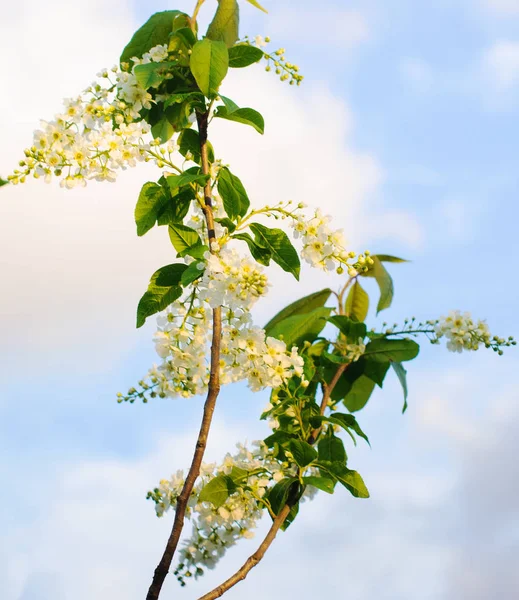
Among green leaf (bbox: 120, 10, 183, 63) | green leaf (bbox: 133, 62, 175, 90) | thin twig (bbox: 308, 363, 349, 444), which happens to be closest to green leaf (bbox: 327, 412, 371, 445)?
thin twig (bbox: 308, 363, 349, 444)

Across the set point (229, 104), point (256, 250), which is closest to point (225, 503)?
point (256, 250)

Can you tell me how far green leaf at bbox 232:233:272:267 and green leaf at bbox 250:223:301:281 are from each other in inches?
0.7

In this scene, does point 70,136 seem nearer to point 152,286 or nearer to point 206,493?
point 152,286

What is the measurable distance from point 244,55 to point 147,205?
683 mm

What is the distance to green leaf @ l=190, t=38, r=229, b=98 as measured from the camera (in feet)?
7.89

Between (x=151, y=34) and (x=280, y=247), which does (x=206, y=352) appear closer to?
(x=280, y=247)

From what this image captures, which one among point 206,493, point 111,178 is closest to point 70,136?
point 111,178

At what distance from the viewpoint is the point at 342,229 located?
2.50 meters

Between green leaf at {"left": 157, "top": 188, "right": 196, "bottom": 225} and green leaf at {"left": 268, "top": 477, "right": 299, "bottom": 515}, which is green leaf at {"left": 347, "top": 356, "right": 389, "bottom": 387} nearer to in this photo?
green leaf at {"left": 268, "top": 477, "right": 299, "bottom": 515}

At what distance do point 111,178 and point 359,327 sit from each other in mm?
1194

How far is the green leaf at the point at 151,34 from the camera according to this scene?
2770 millimetres

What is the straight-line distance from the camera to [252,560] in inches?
90.4

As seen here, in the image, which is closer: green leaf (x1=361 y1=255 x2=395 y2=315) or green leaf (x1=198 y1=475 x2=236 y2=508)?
green leaf (x1=198 y1=475 x2=236 y2=508)

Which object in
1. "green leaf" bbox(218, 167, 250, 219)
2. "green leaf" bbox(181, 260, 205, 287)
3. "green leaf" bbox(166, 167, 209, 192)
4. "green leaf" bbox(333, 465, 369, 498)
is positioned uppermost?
"green leaf" bbox(218, 167, 250, 219)
